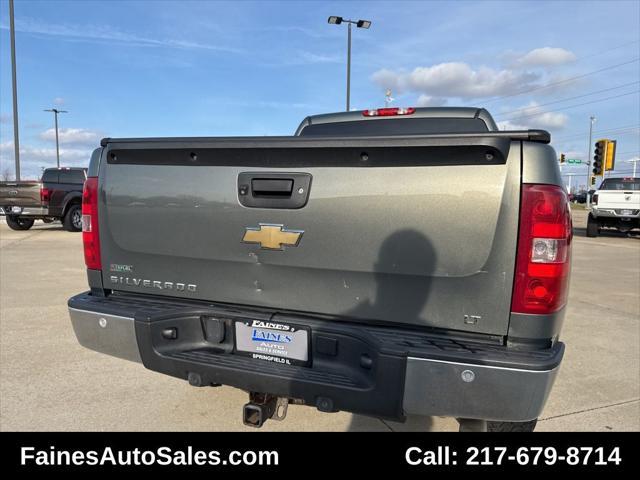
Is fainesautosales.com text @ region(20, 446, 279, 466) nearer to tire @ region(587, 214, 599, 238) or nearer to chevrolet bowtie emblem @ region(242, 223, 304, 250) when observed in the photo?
chevrolet bowtie emblem @ region(242, 223, 304, 250)

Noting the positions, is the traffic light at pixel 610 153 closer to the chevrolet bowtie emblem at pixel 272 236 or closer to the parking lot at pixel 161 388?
the parking lot at pixel 161 388

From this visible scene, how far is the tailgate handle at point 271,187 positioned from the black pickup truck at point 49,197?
1349 centimetres

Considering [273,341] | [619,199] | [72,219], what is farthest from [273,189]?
[619,199]

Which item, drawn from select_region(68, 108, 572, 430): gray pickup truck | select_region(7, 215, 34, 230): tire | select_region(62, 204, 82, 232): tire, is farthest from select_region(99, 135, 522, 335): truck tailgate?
select_region(7, 215, 34, 230): tire

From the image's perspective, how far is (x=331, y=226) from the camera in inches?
86.3

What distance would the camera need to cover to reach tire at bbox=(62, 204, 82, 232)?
14336mm

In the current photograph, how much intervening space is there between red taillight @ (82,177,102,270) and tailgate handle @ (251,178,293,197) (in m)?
1.04

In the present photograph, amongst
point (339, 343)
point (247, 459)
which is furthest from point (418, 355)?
point (247, 459)

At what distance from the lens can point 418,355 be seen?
77.5 inches

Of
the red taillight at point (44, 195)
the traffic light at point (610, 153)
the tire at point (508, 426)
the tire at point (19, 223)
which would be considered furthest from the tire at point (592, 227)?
the tire at point (19, 223)

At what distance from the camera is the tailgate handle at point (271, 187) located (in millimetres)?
2262

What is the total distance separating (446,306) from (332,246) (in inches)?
22.8

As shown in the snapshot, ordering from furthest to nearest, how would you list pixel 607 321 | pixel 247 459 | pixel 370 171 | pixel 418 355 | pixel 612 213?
pixel 612 213 → pixel 607 321 → pixel 247 459 → pixel 370 171 → pixel 418 355

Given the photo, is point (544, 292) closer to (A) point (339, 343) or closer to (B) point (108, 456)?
(A) point (339, 343)
